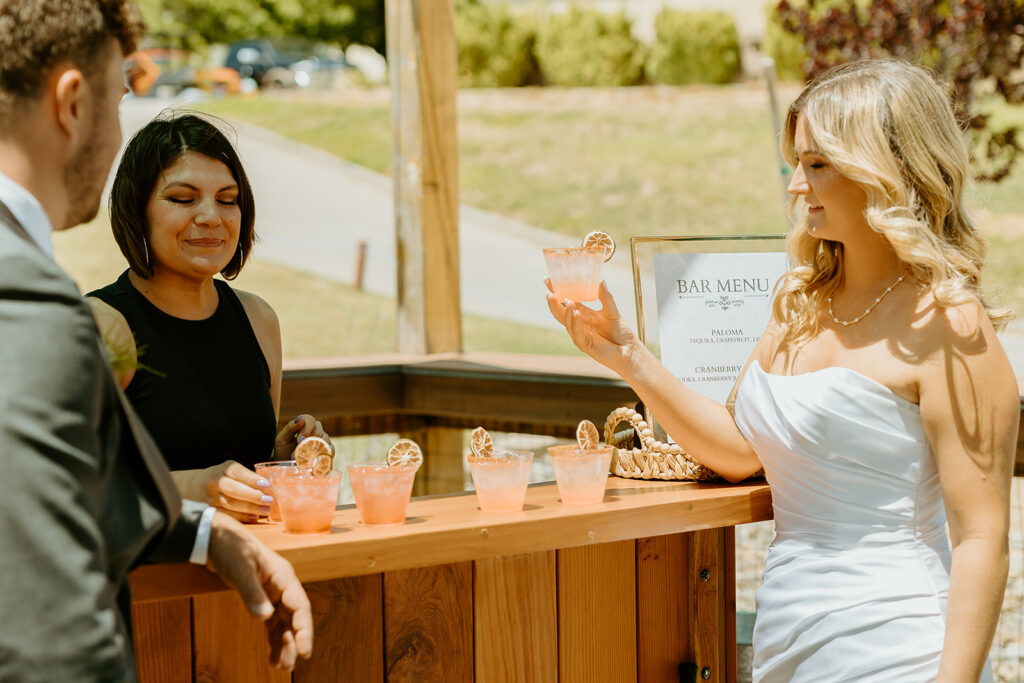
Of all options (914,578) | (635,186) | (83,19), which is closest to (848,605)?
(914,578)

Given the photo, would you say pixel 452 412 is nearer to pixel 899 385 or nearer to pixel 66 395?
pixel 899 385

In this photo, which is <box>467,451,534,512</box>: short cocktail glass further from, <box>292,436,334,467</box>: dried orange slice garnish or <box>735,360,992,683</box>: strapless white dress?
<box>735,360,992,683</box>: strapless white dress

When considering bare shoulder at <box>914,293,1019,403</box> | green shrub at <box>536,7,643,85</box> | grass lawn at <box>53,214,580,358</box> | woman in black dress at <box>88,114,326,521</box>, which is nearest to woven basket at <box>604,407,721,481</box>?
bare shoulder at <box>914,293,1019,403</box>

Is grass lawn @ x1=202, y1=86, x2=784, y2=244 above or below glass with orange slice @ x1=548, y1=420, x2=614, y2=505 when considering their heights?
above

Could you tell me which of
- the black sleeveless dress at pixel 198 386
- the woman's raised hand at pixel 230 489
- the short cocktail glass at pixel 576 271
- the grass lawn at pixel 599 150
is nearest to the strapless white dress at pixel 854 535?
the short cocktail glass at pixel 576 271

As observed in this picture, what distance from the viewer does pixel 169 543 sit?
1497 mm

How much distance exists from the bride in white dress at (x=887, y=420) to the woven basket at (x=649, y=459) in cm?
20

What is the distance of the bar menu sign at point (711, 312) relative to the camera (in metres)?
2.58

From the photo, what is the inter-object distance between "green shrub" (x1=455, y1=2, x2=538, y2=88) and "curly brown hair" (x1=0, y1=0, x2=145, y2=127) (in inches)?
818

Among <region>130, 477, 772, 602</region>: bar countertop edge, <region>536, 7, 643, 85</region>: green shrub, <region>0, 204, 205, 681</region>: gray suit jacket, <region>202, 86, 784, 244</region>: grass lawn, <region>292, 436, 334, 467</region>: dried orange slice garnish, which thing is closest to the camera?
<region>0, 204, 205, 681</region>: gray suit jacket

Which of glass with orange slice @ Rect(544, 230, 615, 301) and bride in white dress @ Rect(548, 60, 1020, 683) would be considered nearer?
bride in white dress @ Rect(548, 60, 1020, 683)

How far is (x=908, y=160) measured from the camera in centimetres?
202

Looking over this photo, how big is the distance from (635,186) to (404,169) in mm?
11992

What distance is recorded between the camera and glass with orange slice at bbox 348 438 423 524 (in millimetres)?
1844
